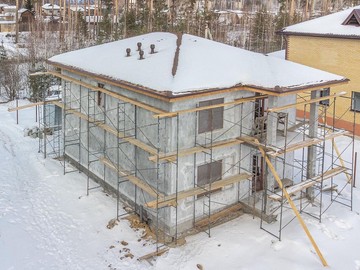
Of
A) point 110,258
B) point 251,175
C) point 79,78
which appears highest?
point 79,78

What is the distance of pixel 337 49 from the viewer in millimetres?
27719

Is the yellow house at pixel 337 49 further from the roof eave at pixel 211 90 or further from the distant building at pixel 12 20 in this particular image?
the distant building at pixel 12 20

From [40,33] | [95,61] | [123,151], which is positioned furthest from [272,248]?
[40,33]

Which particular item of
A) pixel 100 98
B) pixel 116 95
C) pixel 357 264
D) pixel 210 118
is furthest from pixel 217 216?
pixel 100 98

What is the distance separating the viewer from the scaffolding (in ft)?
50.3

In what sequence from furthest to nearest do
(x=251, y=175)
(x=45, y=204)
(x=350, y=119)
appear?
(x=350, y=119), (x=45, y=204), (x=251, y=175)

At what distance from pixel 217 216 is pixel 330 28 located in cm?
1713

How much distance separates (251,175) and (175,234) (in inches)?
149

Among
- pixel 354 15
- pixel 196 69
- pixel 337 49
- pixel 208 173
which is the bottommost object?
pixel 208 173

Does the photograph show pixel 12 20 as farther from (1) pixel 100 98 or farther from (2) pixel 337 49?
(1) pixel 100 98

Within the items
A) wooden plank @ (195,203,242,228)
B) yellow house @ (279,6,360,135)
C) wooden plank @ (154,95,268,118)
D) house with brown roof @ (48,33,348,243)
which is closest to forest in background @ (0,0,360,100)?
yellow house @ (279,6,360,135)

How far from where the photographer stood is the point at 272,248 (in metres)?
15.0

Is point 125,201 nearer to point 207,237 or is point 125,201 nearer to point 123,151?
point 123,151

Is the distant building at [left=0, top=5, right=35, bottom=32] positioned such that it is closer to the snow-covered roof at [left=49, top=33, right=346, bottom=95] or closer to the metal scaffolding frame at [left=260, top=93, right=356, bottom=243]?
the snow-covered roof at [left=49, top=33, right=346, bottom=95]
